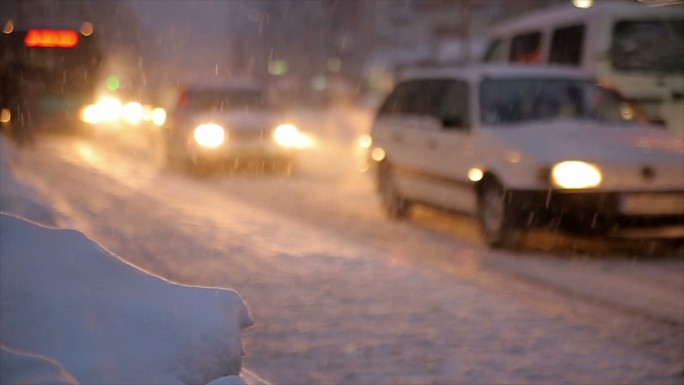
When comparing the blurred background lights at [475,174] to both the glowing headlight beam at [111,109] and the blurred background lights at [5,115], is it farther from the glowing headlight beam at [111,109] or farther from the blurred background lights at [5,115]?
the glowing headlight beam at [111,109]

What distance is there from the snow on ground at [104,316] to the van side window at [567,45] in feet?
29.8

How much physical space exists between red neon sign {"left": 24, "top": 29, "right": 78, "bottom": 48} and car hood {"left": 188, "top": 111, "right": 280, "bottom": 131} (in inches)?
189

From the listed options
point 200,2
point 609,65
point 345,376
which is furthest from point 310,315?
point 200,2

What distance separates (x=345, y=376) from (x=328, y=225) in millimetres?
6231

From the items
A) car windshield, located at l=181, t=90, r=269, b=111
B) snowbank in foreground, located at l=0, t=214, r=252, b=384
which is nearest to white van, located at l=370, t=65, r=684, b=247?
snowbank in foreground, located at l=0, t=214, r=252, b=384

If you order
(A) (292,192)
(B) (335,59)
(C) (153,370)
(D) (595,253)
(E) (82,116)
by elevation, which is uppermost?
(B) (335,59)

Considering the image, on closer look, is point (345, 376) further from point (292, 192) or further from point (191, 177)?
point (191, 177)

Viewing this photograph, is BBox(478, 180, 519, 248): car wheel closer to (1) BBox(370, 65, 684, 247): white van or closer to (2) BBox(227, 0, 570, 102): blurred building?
(1) BBox(370, 65, 684, 247): white van

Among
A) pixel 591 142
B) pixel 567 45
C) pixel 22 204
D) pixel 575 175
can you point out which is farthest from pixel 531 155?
pixel 567 45

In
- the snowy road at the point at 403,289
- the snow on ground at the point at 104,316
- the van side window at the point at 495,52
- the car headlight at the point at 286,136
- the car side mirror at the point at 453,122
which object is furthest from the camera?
the car headlight at the point at 286,136

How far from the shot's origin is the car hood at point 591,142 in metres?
9.06

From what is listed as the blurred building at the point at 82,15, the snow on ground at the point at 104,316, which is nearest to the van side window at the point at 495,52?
the blurred building at the point at 82,15

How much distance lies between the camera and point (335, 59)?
242 feet

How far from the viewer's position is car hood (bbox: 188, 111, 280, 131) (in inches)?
708
